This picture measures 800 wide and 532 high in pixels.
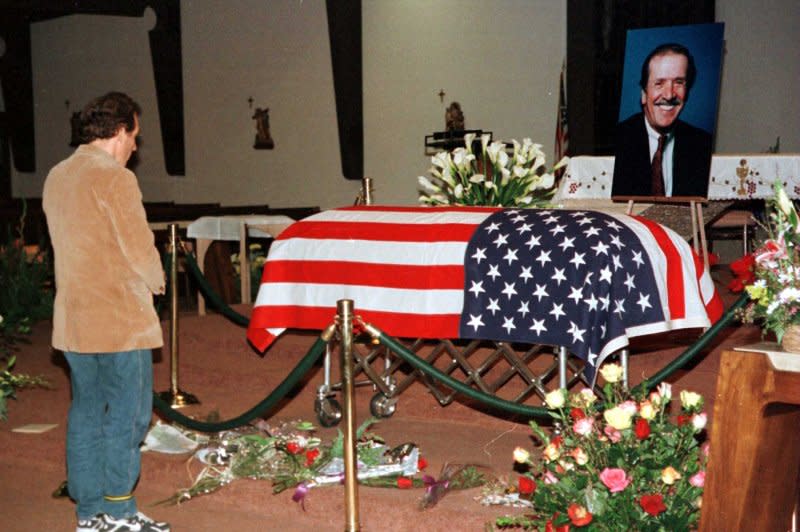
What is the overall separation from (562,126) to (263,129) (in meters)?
5.76

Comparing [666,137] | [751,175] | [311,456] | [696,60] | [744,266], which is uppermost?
[696,60]

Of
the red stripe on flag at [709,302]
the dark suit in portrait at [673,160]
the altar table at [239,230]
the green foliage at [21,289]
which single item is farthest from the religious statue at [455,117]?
the red stripe on flag at [709,302]

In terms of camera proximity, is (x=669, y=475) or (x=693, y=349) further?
(x=693, y=349)

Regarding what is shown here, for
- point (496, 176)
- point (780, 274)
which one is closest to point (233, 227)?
point (496, 176)

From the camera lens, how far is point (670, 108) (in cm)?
634

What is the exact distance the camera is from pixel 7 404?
257 inches

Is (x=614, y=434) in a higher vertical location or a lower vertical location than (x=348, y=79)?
lower

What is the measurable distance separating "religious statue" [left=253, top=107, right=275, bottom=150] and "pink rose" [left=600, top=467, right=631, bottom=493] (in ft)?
41.5

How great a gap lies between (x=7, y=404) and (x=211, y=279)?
2.99 metres

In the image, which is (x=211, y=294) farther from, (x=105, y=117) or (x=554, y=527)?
(x=554, y=527)

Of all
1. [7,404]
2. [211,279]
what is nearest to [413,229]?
[7,404]

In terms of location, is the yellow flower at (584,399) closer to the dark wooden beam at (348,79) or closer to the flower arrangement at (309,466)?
the flower arrangement at (309,466)

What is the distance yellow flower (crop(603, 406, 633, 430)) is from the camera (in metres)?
3.37

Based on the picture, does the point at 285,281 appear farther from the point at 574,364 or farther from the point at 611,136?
the point at 611,136
